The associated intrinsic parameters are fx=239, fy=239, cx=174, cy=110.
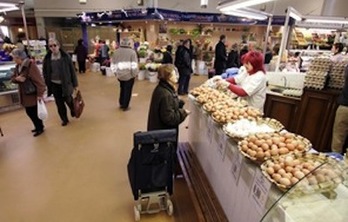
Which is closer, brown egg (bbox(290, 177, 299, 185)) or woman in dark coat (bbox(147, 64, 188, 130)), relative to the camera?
brown egg (bbox(290, 177, 299, 185))

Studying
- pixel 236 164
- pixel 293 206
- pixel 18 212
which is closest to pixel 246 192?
pixel 236 164

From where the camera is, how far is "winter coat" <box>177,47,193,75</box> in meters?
6.94

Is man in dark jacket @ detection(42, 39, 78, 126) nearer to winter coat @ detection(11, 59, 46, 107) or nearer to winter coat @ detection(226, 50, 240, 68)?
winter coat @ detection(11, 59, 46, 107)

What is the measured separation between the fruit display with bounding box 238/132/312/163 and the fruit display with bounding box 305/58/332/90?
2277 mm

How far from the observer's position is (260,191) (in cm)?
147

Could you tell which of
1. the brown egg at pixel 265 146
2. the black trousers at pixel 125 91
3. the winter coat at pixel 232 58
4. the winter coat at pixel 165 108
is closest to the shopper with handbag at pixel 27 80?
the black trousers at pixel 125 91

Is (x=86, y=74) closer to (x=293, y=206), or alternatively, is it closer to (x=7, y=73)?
(x=7, y=73)

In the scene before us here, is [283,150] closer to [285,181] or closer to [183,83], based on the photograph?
[285,181]

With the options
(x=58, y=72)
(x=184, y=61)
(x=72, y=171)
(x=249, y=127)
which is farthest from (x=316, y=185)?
(x=184, y=61)

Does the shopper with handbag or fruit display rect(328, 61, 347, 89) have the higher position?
fruit display rect(328, 61, 347, 89)

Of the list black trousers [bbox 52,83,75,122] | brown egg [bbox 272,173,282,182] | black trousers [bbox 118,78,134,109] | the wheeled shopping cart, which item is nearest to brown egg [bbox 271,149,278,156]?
brown egg [bbox 272,173,282,182]

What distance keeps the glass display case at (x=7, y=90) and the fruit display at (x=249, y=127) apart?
579cm

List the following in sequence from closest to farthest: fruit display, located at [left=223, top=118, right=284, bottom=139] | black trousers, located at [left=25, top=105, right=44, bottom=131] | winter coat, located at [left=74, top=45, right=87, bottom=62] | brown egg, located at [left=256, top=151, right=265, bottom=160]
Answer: brown egg, located at [left=256, top=151, right=265, bottom=160] < fruit display, located at [left=223, top=118, right=284, bottom=139] < black trousers, located at [left=25, top=105, right=44, bottom=131] < winter coat, located at [left=74, top=45, right=87, bottom=62]

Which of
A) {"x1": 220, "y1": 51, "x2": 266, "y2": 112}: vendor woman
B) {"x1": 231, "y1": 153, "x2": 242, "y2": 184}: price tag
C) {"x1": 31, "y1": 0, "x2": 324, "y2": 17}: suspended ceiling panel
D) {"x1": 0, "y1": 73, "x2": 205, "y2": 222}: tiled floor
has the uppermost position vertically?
{"x1": 31, "y1": 0, "x2": 324, "y2": 17}: suspended ceiling panel
